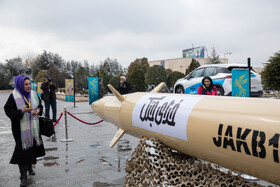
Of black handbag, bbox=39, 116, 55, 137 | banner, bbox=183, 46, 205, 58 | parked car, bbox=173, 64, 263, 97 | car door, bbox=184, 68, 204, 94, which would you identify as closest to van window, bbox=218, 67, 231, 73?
parked car, bbox=173, 64, 263, 97

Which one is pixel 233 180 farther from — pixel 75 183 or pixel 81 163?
pixel 81 163

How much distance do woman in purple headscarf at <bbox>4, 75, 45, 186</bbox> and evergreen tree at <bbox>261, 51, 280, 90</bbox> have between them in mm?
17693

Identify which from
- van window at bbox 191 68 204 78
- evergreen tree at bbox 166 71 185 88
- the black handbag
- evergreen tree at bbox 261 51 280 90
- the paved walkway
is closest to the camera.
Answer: the paved walkway

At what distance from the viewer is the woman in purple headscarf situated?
174 inches

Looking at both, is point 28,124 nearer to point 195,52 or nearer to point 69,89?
point 69,89

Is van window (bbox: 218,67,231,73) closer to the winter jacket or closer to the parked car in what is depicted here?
the parked car

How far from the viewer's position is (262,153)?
2.40 m

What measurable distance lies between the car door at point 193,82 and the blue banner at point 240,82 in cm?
426

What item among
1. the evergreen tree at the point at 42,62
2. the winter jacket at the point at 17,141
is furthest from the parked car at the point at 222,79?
the evergreen tree at the point at 42,62

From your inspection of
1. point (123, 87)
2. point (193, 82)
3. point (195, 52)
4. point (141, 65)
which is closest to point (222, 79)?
point (193, 82)

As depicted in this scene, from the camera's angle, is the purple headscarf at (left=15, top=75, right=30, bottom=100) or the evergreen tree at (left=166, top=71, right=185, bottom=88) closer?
the purple headscarf at (left=15, top=75, right=30, bottom=100)

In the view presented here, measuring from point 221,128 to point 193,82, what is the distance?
9.68m

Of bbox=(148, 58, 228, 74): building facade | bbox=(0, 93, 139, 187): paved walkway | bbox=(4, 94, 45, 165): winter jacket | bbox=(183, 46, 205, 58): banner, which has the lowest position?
bbox=(0, 93, 139, 187): paved walkway

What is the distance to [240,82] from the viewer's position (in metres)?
7.55
